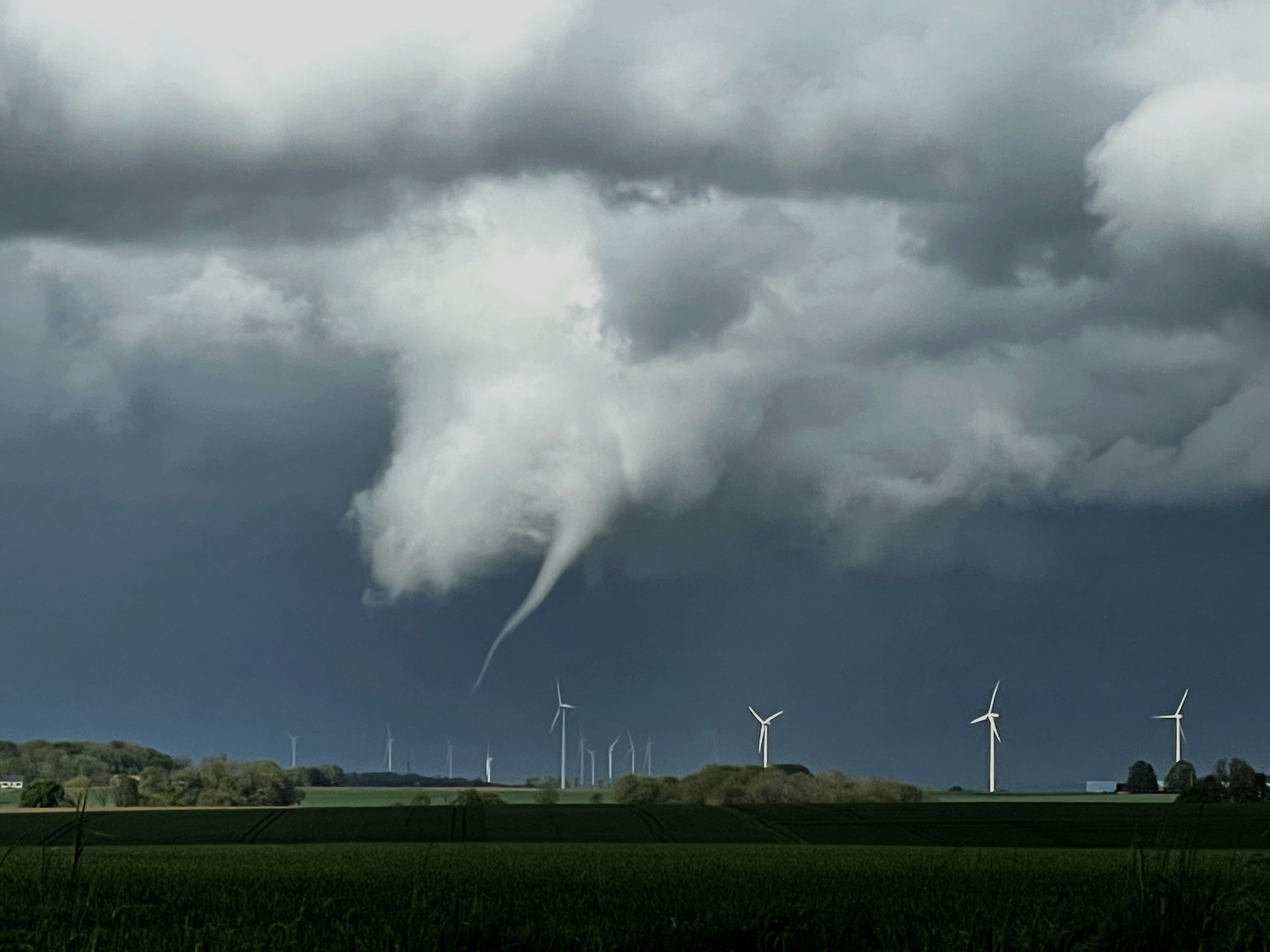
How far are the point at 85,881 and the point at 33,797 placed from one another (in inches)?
5962

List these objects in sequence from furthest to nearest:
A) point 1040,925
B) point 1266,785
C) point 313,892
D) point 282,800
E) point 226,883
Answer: point 282,800
point 1266,785
point 226,883
point 313,892
point 1040,925

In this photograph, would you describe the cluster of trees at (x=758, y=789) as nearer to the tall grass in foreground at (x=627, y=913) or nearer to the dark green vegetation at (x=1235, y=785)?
the dark green vegetation at (x=1235, y=785)

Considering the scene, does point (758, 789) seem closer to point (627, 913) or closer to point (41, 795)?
point (41, 795)

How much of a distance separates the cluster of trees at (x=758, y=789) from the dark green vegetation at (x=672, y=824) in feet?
42.8

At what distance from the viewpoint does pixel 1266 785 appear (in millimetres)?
168375

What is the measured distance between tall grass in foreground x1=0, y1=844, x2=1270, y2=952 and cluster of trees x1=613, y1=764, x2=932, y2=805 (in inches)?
5176

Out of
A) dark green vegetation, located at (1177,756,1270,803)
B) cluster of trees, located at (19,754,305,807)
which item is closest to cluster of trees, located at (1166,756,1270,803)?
dark green vegetation, located at (1177,756,1270,803)

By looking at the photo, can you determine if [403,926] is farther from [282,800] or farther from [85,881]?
[282,800]

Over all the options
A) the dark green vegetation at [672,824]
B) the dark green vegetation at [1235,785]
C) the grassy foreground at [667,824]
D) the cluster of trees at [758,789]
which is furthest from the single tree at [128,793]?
the dark green vegetation at [1235,785]

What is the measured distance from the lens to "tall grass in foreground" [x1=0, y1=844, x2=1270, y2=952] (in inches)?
432

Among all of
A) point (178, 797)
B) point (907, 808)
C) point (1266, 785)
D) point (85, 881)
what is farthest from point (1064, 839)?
point (178, 797)

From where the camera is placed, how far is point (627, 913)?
51.1 ft

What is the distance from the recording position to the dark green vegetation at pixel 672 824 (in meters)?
97.8

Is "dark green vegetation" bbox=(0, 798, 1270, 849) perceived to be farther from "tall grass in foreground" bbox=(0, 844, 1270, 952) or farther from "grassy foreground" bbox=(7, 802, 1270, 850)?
"tall grass in foreground" bbox=(0, 844, 1270, 952)
